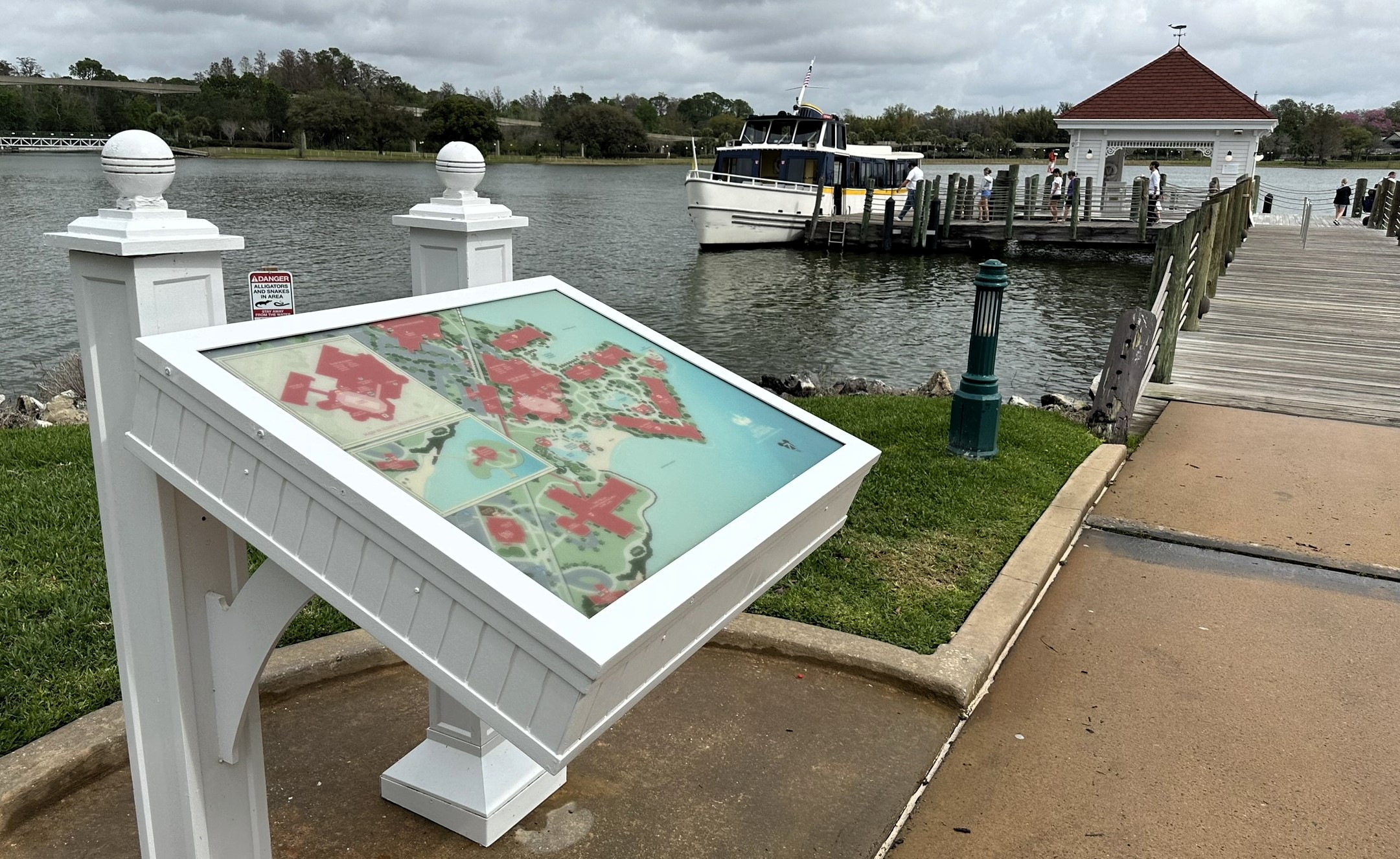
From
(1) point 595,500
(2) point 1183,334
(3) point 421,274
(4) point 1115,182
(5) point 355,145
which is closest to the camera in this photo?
(1) point 595,500

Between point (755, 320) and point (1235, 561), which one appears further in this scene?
point (755, 320)

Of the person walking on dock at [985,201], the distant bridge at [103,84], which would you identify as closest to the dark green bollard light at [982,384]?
the person walking on dock at [985,201]

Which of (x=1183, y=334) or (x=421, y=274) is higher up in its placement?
(x=421, y=274)

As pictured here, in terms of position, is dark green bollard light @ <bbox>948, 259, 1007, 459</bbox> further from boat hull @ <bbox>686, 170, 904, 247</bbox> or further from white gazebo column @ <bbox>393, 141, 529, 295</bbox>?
boat hull @ <bbox>686, 170, 904, 247</bbox>

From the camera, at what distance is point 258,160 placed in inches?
3674

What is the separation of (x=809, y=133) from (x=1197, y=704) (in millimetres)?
33757

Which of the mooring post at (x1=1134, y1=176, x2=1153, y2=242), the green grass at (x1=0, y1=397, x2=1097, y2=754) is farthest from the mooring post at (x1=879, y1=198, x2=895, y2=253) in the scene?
the green grass at (x1=0, y1=397, x2=1097, y2=754)

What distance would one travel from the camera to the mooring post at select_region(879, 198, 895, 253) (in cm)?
3484

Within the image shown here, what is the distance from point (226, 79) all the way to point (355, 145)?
17.1 metres

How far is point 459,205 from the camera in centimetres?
313

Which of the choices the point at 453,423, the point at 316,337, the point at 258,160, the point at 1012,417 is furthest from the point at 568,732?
the point at 258,160

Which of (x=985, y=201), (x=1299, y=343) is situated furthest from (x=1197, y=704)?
(x=985, y=201)

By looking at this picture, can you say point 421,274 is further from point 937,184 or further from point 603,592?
point 937,184

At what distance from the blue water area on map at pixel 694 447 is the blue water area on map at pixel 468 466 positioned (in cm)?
23
